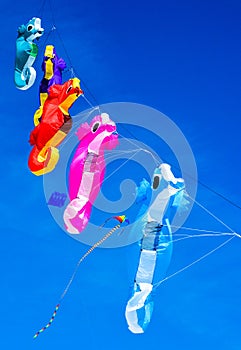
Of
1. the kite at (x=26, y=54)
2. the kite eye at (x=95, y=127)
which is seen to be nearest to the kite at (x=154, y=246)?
the kite eye at (x=95, y=127)

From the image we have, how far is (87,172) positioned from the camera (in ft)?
35.3

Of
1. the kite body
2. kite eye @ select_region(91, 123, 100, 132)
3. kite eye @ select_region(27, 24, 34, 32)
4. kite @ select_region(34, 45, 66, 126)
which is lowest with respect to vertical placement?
the kite body

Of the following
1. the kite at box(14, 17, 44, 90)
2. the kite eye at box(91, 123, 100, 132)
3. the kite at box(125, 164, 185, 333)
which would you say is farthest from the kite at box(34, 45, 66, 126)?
the kite at box(125, 164, 185, 333)

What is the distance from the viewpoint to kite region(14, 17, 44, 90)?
11727 millimetres

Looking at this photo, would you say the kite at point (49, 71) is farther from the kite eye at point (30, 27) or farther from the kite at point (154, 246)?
the kite at point (154, 246)

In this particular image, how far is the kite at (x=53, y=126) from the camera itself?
11.0m

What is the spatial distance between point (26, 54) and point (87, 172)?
95.5 inches

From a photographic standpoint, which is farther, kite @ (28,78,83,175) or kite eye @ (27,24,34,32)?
kite eye @ (27,24,34,32)

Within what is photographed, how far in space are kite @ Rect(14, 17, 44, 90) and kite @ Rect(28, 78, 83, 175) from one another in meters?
0.66

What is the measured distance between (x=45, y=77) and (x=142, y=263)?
11.6 ft

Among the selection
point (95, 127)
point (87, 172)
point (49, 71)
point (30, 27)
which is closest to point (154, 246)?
point (87, 172)

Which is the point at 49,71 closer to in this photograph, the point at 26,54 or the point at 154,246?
the point at 26,54

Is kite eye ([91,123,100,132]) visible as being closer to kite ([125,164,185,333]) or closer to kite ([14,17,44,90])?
kite ([125,164,185,333])

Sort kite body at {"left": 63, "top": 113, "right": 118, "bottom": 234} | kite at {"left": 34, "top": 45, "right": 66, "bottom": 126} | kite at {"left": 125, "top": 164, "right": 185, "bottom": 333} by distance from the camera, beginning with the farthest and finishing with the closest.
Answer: kite at {"left": 34, "top": 45, "right": 66, "bottom": 126}, kite body at {"left": 63, "top": 113, "right": 118, "bottom": 234}, kite at {"left": 125, "top": 164, "right": 185, "bottom": 333}
